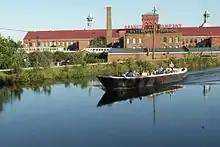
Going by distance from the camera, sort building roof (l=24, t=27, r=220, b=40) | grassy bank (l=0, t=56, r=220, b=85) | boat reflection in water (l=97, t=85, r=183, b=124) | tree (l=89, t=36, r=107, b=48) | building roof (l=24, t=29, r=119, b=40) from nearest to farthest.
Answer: boat reflection in water (l=97, t=85, r=183, b=124), grassy bank (l=0, t=56, r=220, b=85), tree (l=89, t=36, r=107, b=48), building roof (l=24, t=27, r=220, b=40), building roof (l=24, t=29, r=119, b=40)

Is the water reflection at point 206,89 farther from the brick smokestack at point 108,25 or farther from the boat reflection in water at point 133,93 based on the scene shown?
the brick smokestack at point 108,25

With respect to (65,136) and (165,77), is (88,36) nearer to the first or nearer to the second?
(165,77)

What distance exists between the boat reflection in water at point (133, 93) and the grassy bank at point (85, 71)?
32.7ft

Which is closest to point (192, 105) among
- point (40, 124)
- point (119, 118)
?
point (119, 118)

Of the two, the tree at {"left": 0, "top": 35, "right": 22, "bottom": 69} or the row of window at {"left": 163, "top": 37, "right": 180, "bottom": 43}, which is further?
the row of window at {"left": 163, "top": 37, "right": 180, "bottom": 43}

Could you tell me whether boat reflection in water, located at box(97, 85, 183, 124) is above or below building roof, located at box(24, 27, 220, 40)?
below

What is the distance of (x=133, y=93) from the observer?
106 feet

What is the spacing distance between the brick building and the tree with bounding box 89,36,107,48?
1.10 meters

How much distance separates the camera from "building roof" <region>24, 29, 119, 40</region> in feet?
281

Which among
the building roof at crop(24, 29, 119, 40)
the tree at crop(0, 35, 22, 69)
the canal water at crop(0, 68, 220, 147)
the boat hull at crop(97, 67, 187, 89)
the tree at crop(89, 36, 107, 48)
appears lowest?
the canal water at crop(0, 68, 220, 147)

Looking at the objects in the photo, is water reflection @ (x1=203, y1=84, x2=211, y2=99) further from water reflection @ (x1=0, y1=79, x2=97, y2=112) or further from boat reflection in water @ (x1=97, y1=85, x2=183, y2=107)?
water reflection @ (x1=0, y1=79, x2=97, y2=112)

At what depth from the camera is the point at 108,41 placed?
81.8 metres

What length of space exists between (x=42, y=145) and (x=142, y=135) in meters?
3.89

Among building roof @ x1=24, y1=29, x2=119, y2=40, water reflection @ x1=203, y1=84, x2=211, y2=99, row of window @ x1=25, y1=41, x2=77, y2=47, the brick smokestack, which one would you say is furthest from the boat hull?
row of window @ x1=25, y1=41, x2=77, y2=47
